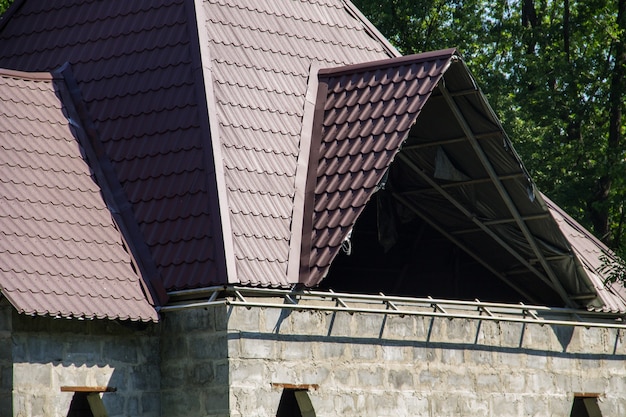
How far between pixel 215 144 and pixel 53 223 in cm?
204

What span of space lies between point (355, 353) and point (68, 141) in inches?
163

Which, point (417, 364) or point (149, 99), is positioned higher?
point (149, 99)

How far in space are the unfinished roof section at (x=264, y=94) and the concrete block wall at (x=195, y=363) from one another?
62 cm

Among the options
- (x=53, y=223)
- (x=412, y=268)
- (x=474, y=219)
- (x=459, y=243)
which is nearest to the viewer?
(x=53, y=223)

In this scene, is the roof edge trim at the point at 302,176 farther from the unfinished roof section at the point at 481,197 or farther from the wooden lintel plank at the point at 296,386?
the unfinished roof section at the point at 481,197

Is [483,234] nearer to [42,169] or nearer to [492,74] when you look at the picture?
[42,169]

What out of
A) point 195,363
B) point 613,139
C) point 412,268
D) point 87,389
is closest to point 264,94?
point 195,363

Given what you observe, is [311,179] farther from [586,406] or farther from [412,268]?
[586,406]

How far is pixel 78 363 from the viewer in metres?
13.1

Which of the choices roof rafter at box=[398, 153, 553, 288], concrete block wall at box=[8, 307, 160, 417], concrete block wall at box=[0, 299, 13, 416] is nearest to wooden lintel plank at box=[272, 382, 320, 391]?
concrete block wall at box=[8, 307, 160, 417]

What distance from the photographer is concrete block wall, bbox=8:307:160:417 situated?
41.3ft

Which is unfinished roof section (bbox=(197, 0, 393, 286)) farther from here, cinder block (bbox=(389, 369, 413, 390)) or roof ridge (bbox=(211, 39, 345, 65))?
cinder block (bbox=(389, 369, 413, 390))

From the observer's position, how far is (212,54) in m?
15.5

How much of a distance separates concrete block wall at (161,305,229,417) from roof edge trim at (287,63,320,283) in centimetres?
114
